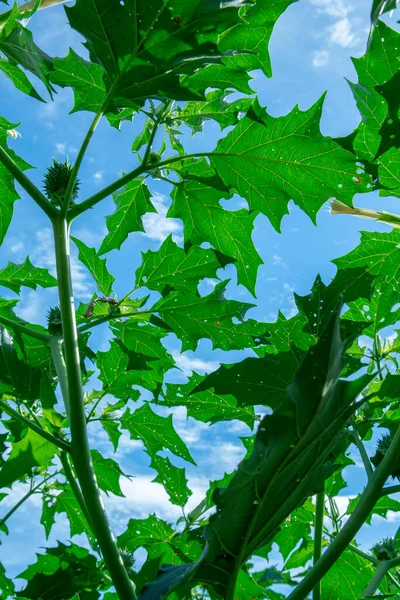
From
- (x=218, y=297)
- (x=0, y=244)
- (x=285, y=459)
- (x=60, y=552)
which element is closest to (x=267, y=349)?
(x=218, y=297)

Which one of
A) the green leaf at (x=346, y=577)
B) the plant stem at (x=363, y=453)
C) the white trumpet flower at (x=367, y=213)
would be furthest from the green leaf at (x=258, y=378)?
the green leaf at (x=346, y=577)

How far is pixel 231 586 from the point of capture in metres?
1.45

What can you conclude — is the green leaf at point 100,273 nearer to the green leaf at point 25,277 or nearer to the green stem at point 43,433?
the green leaf at point 25,277

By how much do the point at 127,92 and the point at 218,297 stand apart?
1145 mm

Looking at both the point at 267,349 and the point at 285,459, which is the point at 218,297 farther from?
the point at 285,459

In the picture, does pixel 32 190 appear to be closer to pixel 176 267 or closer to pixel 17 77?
pixel 17 77

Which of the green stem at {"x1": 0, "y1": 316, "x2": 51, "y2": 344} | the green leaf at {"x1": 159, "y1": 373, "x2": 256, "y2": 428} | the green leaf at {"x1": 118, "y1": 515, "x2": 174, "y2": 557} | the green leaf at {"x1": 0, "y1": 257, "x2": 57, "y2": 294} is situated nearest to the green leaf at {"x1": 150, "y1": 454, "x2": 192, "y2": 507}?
the green leaf at {"x1": 118, "y1": 515, "x2": 174, "y2": 557}

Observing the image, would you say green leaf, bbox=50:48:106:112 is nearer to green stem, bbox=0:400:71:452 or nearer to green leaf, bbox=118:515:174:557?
green stem, bbox=0:400:71:452

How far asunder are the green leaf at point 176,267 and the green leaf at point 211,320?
8 centimetres

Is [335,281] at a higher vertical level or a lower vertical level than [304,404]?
higher

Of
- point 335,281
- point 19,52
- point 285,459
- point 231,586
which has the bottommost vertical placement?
point 231,586

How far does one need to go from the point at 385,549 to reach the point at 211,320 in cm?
144

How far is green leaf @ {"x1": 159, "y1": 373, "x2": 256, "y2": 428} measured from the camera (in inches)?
113

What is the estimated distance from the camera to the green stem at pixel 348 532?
149cm
